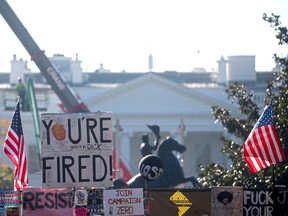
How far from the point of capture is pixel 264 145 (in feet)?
84.3

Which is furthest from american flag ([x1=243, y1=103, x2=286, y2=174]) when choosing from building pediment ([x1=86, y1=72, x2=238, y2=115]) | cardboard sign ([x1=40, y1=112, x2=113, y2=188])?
building pediment ([x1=86, y1=72, x2=238, y2=115])

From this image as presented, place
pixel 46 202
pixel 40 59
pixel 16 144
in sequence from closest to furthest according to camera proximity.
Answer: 1. pixel 46 202
2. pixel 16 144
3. pixel 40 59

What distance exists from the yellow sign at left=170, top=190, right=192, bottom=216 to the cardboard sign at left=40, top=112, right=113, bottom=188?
9.22 ft

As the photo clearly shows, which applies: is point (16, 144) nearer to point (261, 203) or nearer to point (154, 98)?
point (261, 203)

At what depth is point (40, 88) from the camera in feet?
312

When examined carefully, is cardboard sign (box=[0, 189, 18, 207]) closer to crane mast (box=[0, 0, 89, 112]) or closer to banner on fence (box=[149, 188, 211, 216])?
banner on fence (box=[149, 188, 211, 216])

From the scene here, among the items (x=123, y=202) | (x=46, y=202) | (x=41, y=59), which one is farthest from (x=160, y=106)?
(x=123, y=202)

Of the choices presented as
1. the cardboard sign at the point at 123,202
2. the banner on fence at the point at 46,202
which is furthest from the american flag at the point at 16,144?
the cardboard sign at the point at 123,202

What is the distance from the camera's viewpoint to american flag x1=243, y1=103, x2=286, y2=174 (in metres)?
25.6

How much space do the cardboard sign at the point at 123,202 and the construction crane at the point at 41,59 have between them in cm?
2518

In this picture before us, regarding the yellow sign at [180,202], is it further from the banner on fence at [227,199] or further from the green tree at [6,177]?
the green tree at [6,177]

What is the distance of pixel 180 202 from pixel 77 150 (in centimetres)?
331

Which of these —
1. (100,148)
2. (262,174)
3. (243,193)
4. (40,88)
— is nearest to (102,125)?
(100,148)

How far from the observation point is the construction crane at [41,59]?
48781 millimetres
